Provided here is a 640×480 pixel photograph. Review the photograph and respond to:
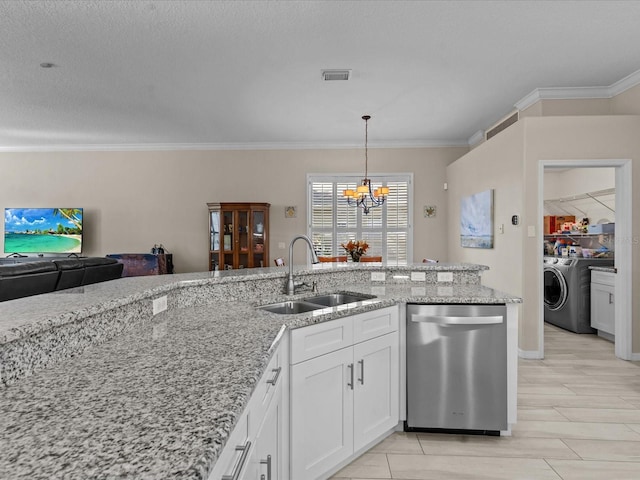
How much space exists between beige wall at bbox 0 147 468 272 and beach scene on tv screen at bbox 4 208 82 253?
0.78 feet

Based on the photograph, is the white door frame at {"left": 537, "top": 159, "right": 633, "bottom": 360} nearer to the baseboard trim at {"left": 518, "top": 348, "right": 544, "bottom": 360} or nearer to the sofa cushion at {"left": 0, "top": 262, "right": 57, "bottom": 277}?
the baseboard trim at {"left": 518, "top": 348, "right": 544, "bottom": 360}

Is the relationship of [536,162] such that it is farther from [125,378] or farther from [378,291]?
[125,378]

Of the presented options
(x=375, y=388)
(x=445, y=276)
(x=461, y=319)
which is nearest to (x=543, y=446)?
(x=461, y=319)

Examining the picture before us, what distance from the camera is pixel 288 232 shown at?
20.8 feet

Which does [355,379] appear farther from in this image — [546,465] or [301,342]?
[546,465]

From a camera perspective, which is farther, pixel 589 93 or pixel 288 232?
pixel 288 232

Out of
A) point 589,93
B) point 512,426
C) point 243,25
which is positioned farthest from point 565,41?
point 512,426

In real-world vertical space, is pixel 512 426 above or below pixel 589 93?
below

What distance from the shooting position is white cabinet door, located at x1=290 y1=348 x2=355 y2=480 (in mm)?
1669

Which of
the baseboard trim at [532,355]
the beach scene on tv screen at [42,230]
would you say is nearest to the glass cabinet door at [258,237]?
the beach scene on tv screen at [42,230]

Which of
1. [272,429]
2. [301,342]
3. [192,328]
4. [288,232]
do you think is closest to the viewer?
[272,429]

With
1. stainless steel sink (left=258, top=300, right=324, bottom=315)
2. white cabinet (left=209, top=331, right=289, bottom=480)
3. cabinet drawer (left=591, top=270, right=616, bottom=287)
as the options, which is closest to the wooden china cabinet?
stainless steel sink (left=258, top=300, right=324, bottom=315)

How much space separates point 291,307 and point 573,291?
4.13 m

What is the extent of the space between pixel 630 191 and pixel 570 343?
1.76 meters
